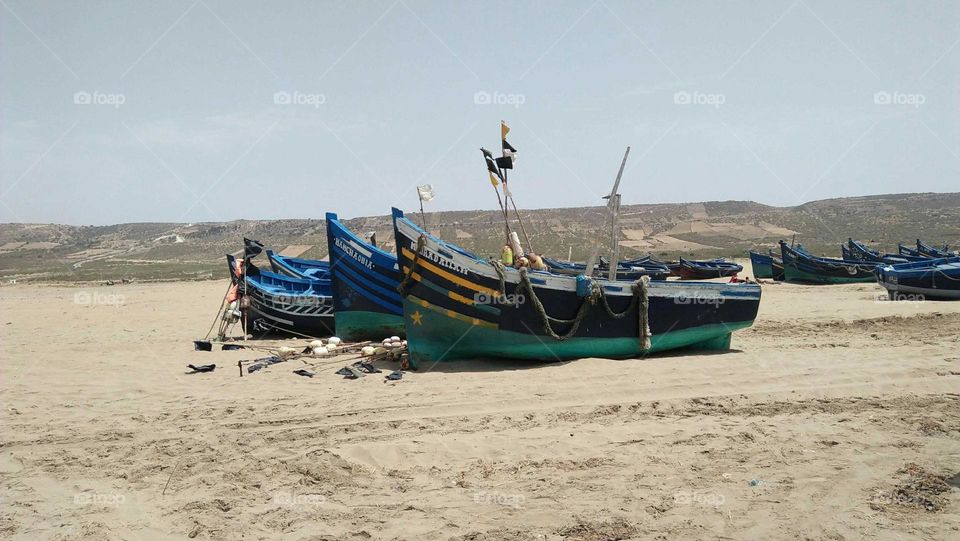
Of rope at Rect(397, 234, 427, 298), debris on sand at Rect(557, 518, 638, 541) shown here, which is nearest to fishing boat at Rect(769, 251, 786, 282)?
rope at Rect(397, 234, 427, 298)

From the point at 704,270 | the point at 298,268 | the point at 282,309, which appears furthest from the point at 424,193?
the point at 704,270

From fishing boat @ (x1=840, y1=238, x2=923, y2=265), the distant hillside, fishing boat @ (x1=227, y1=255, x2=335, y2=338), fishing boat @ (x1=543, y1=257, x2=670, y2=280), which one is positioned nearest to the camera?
fishing boat @ (x1=227, y1=255, x2=335, y2=338)

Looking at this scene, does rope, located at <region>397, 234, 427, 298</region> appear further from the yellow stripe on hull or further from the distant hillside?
the distant hillside

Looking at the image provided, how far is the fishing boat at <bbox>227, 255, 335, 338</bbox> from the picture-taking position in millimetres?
11914

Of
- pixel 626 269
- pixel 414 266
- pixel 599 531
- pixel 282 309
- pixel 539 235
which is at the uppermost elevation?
pixel 539 235

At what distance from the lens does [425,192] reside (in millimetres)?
9422

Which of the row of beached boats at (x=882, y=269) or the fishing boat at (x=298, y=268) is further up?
the fishing boat at (x=298, y=268)

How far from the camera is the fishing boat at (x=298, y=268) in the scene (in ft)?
48.5

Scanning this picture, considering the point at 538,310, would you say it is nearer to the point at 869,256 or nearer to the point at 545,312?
the point at 545,312

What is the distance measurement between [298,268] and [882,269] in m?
15.1

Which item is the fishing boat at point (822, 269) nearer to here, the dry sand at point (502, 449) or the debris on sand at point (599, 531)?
the dry sand at point (502, 449)

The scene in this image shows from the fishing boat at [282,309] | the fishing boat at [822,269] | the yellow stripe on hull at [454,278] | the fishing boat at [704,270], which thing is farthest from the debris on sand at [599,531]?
the fishing boat at [704,270]

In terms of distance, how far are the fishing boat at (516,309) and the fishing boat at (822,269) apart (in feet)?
49.5

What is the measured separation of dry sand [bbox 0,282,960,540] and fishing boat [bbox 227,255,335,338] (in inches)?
114
